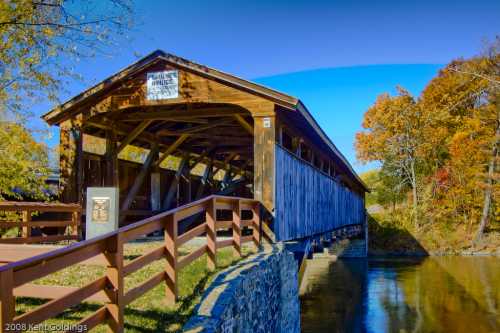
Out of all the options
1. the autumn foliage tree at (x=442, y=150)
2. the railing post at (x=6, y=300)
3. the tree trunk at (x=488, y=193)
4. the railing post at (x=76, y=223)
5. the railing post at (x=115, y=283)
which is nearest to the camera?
the railing post at (x=6, y=300)

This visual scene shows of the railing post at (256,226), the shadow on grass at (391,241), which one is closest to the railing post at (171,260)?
the railing post at (256,226)

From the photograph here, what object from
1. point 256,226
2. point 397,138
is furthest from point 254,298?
point 397,138

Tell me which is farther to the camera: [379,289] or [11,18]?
[379,289]

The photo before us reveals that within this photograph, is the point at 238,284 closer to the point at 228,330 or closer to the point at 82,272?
the point at 228,330

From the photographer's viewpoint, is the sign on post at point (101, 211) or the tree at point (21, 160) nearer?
the sign on post at point (101, 211)

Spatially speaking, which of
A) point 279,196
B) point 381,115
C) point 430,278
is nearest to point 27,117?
point 279,196

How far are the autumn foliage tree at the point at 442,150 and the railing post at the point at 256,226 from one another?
2540cm

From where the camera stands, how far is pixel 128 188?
533 inches

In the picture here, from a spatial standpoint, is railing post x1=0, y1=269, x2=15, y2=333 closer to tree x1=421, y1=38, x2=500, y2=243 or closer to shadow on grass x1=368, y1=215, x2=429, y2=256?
tree x1=421, y1=38, x2=500, y2=243

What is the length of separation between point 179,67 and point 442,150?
29.1 meters

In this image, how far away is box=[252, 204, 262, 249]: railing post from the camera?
8359 millimetres

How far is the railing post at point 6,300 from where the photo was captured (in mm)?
2639

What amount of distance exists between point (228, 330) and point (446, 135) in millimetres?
32546

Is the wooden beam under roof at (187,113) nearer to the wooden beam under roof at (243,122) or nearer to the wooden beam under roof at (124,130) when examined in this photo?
the wooden beam under roof at (243,122)
